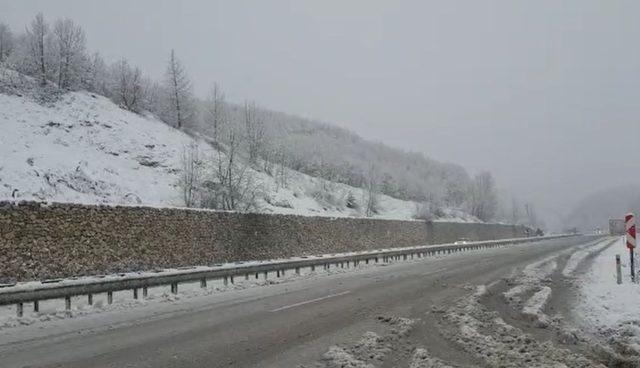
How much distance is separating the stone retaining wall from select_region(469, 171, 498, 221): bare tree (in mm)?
96112

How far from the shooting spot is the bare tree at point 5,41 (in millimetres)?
71762

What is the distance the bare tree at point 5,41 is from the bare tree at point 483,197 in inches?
3798

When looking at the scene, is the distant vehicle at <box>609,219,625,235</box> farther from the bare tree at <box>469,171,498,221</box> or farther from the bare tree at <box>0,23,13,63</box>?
the bare tree at <box>469,171,498,221</box>

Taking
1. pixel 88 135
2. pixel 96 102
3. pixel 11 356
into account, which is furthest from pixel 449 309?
pixel 96 102

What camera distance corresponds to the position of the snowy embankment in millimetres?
9602

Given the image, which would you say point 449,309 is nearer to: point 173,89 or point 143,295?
point 143,295

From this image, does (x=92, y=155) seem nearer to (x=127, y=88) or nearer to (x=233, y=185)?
(x=233, y=185)

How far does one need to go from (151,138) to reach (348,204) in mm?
34010

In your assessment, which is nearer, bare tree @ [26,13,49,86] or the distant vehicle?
the distant vehicle

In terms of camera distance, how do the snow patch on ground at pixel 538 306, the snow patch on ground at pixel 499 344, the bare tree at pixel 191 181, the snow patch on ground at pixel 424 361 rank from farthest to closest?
the bare tree at pixel 191 181
the snow patch on ground at pixel 538 306
the snow patch on ground at pixel 499 344
the snow patch on ground at pixel 424 361

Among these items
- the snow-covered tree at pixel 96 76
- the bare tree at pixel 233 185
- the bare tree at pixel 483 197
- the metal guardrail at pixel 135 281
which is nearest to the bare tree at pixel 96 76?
the snow-covered tree at pixel 96 76

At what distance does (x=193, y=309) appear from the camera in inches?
565

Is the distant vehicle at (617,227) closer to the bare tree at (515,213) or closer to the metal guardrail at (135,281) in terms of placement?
the metal guardrail at (135,281)

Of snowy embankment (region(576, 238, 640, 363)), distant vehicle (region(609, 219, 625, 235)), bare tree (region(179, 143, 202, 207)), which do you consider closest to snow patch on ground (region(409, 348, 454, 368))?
snowy embankment (region(576, 238, 640, 363))
